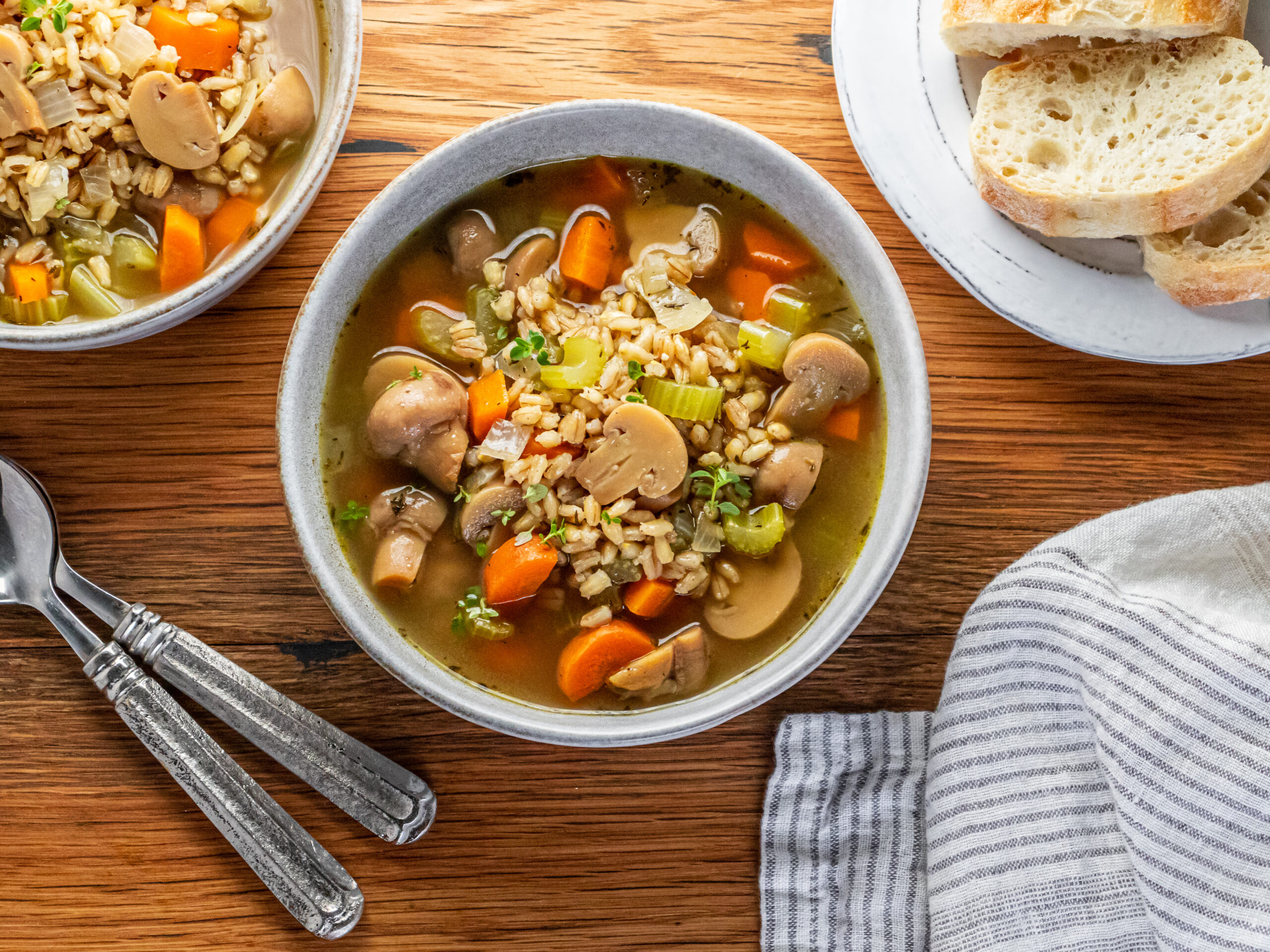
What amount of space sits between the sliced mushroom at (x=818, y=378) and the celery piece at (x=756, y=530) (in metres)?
0.21

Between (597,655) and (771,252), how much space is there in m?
1.03

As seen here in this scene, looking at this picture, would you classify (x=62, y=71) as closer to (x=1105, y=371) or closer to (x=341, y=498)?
(x=341, y=498)

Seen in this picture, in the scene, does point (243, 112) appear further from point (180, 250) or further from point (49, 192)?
point (49, 192)

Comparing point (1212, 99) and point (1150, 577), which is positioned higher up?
point (1212, 99)

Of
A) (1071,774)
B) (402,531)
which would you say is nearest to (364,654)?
(402,531)

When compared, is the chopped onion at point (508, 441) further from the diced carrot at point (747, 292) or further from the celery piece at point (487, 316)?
the diced carrot at point (747, 292)

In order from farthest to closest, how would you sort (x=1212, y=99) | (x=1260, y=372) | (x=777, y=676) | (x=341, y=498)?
(x=1260, y=372), (x=1212, y=99), (x=341, y=498), (x=777, y=676)

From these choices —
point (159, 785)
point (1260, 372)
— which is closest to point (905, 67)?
→ point (1260, 372)

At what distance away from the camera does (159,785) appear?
8.03 ft

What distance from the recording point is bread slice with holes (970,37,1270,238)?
2.30 m

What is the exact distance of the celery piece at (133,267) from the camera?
2.21m

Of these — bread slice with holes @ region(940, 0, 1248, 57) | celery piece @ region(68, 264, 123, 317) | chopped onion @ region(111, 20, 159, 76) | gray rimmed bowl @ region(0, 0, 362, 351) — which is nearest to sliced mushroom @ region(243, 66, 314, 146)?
gray rimmed bowl @ region(0, 0, 362, 351)

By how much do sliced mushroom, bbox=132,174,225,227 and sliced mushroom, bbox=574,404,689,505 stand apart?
3.51 ft

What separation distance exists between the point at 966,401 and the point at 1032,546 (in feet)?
1.39
